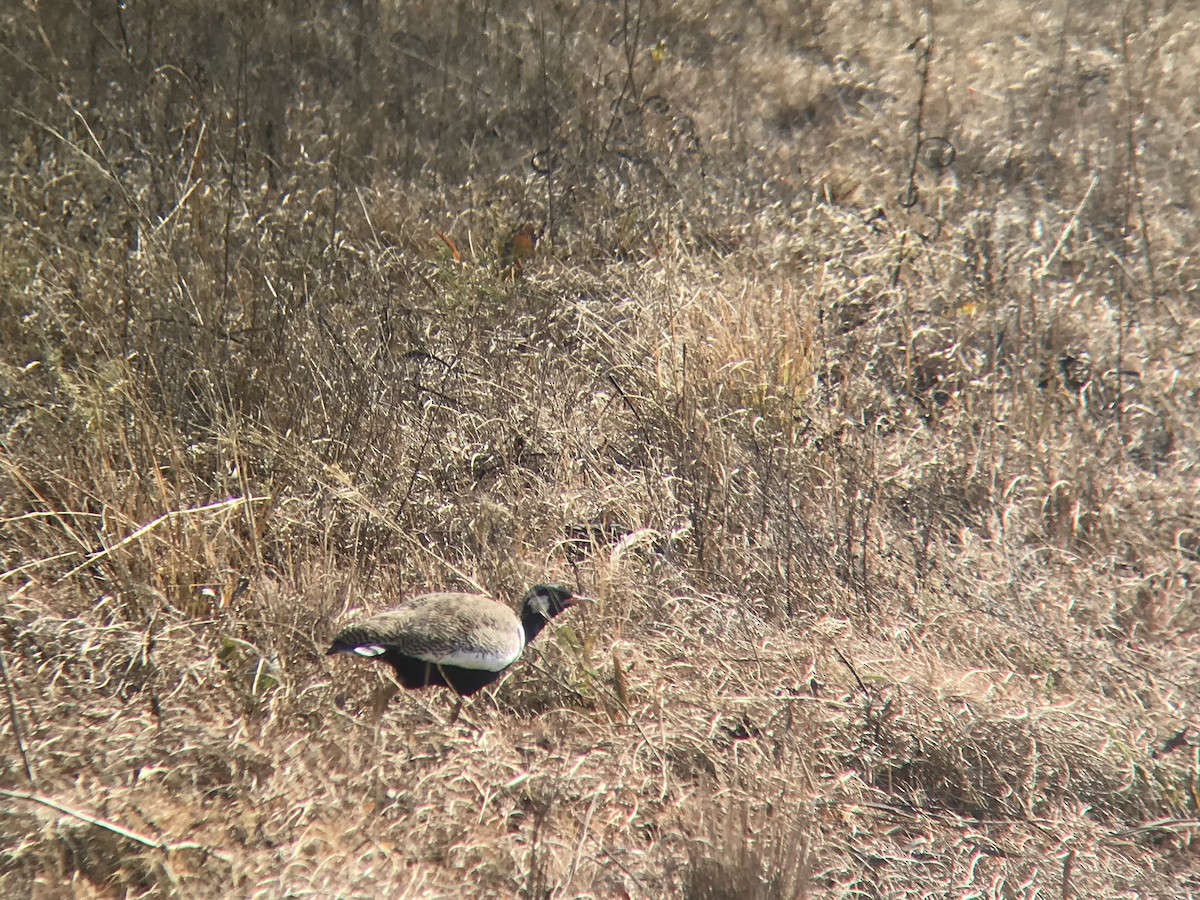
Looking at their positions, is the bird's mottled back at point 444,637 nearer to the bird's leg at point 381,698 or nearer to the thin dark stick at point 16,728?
the bird's leg at point 381,698

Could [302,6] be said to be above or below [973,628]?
above

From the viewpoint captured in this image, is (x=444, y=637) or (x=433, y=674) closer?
(x=444, y=637)

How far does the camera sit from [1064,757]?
2.61m

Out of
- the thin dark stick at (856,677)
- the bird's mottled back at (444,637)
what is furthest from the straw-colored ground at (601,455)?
the bird's mottled back at (444,637)

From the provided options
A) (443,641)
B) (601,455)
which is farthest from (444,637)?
(601,455)

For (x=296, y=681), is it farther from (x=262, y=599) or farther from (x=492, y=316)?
(x=492, y=316)

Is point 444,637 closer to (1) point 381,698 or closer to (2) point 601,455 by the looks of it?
(1) point 381,698

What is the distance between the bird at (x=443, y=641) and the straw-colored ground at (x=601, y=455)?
0.18m

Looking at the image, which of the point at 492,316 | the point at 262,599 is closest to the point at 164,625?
the point at 262,599

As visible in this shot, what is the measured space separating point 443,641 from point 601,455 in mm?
1227

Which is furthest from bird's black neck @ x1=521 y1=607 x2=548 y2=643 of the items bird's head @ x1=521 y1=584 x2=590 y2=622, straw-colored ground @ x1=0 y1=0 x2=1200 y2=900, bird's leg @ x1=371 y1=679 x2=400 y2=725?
bird's leg @ x1=371 y1=679 x2=400 y2=725

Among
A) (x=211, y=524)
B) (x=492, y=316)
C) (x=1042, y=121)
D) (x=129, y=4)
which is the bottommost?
(x=211, y=524)

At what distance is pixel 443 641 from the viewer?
95.3 inches

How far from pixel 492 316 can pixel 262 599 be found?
163 cm
